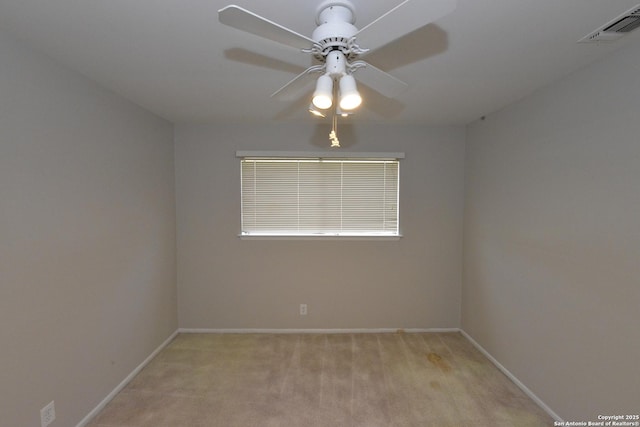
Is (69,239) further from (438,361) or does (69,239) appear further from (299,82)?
(438,361)

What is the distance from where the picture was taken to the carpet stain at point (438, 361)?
104 inches

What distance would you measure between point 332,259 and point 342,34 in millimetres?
2506

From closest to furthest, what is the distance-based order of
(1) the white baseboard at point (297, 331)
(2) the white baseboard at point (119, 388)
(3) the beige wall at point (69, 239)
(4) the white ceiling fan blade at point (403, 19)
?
(4) the white ceiling fan blade at point (403, 19) → (3) the beige wall at point (69, 239) → (2) the white baseboard at point (119, 388) → (1) the white baseboard at point (297, 331)

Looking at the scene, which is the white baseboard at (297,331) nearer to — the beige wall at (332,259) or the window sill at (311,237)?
the beige wall at (332,259)

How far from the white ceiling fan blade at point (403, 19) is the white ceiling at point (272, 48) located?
4 centimetres

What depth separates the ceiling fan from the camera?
3.01ft

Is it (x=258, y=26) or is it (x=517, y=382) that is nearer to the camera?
(x=258, y=26)

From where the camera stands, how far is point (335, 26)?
112 centimetres

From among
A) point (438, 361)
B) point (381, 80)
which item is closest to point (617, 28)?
point (381, 80)

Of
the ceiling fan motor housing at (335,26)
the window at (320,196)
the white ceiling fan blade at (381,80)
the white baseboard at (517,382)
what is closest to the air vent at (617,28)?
the white ceiling fan blade at (381,80)

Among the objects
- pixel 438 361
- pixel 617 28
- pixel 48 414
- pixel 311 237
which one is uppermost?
pixel 617 28

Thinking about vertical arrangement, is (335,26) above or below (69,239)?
above

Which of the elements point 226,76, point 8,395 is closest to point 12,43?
point 226,76

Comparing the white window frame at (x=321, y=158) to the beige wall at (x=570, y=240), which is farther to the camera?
the white window frame at (x=321, y=158)
